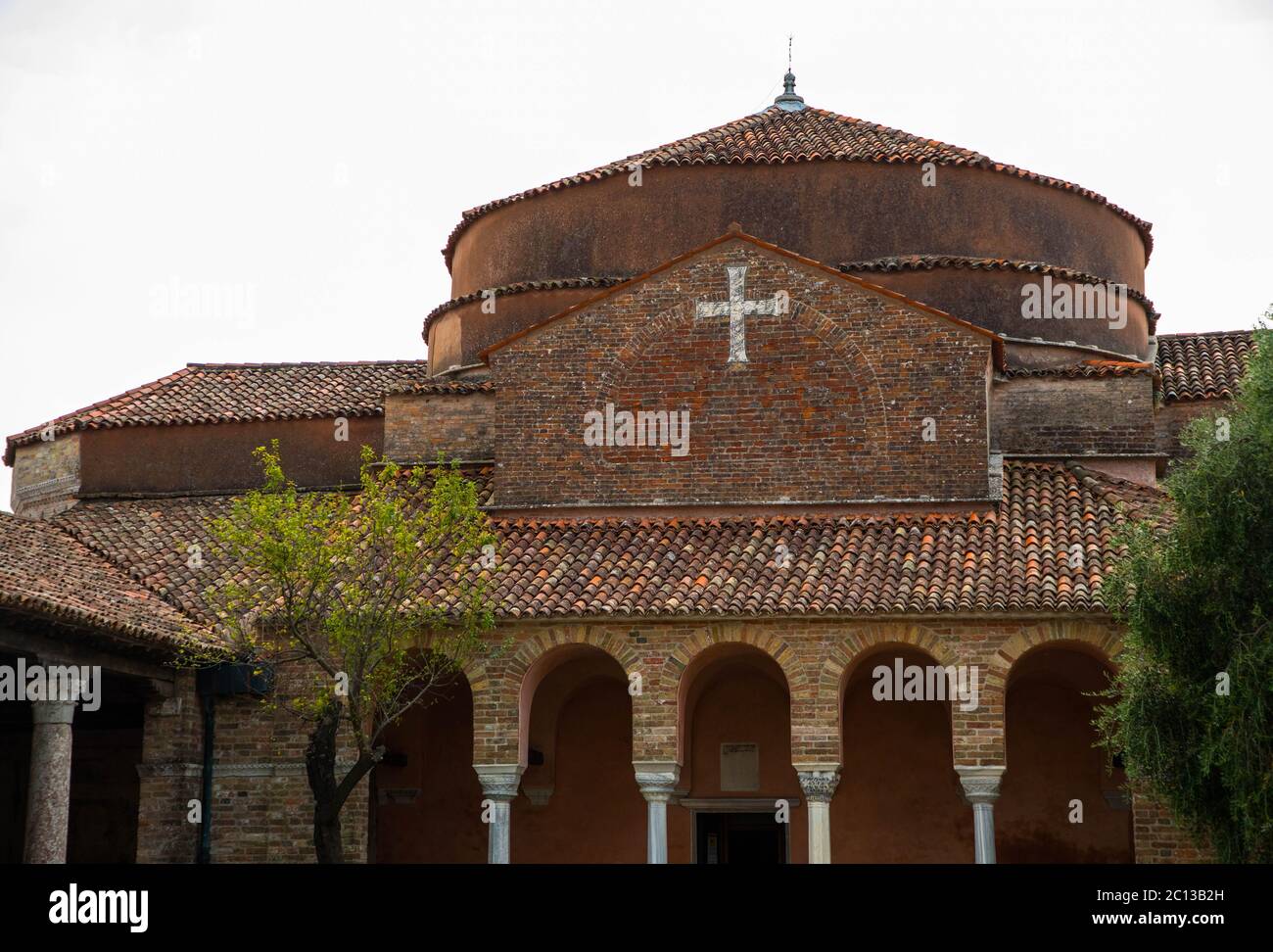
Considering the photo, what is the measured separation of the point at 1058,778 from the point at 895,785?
1651mm

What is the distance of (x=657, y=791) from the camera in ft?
58.0

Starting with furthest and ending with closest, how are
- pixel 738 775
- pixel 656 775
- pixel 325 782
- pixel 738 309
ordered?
pixel 738 775 → pixel 738 309 → pixel 656 775 → pixel 325 782

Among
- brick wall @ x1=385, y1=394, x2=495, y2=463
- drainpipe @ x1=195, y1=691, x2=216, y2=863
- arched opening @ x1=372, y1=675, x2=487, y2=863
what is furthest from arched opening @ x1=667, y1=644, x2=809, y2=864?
drainpipe @ x1=195, y1=691, x2=216, y2=863

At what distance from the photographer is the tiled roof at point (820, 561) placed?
17.3m

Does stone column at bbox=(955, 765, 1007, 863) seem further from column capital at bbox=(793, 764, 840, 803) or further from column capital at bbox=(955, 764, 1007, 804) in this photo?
column capital at bbox=(793, 764, 840, 803)

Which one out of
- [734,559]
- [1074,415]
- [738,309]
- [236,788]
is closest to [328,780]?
[236,788]

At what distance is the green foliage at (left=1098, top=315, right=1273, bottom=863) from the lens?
46.8 ft

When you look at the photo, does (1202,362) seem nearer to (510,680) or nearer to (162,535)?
(510,680)

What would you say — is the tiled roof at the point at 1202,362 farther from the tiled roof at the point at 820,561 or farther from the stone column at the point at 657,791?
the stone column at the point at 657,791

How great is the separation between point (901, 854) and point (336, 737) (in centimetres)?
588

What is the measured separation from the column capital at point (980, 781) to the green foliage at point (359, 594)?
4.64 m

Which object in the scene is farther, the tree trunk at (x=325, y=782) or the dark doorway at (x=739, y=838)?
the dark doorway at (x=739, y=838)

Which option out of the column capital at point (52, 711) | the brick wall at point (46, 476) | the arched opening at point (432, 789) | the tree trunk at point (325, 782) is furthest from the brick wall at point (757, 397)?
the brick wall at point (46, 476)

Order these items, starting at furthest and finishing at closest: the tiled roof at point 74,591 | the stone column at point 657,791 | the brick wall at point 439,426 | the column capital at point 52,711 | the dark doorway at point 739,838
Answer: the brick wall at point 439,426
the dark doorway at point 739,838
the stone column at point 657,791
the column capital at point 52,711
the tiled roof at point 74,591
